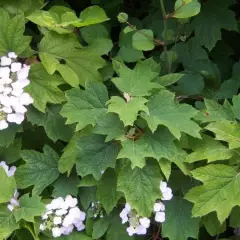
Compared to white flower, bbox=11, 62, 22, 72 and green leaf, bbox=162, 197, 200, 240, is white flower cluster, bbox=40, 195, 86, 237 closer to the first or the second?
green leaf, bbox=162, 197, 200, 240

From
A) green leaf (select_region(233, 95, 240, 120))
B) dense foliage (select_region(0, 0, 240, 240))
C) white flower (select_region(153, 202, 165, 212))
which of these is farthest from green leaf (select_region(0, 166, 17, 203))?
green leaf (select_region(233, 95, 240, 120))

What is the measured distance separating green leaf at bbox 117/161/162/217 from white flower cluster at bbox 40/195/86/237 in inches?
9.7

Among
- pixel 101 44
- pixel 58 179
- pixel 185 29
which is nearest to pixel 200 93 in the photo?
pixel 185 29

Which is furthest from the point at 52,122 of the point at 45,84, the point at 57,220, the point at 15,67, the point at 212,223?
the point at 212,223

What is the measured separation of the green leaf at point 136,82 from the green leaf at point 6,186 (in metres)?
0.49

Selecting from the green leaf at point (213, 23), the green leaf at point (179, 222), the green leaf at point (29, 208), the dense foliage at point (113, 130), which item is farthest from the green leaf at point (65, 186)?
the green leaf at point (213, 23)

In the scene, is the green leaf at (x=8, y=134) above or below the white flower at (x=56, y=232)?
above

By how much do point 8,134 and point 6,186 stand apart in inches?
7.7

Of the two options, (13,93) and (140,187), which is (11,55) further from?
(140,187)

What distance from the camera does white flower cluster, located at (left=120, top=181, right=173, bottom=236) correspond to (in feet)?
5.75

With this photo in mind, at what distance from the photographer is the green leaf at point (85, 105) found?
171 cm

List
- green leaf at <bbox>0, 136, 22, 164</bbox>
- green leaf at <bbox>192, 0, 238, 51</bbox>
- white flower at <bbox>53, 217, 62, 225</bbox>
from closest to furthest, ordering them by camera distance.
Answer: white flower at <bbox>53, 217, 62, 225</bbox> < green leaf at <bbox>0, 136, 22, 164</bbox> < green leaf at <bbox>192, 0, 238, 51</bbox>

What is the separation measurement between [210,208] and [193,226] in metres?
0.16

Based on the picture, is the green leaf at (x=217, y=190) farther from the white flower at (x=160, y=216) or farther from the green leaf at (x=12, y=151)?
the green leaf at (x=12, y=151)
